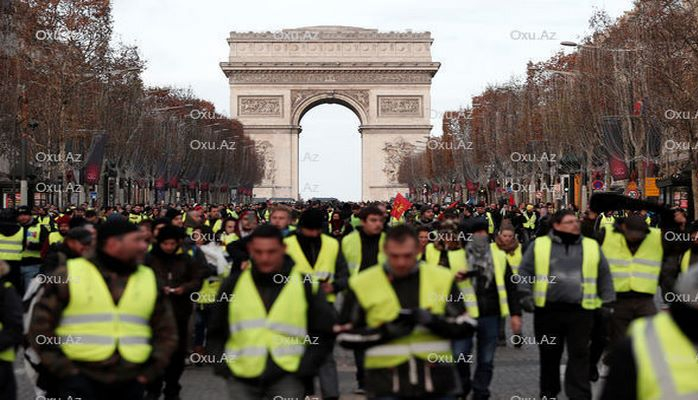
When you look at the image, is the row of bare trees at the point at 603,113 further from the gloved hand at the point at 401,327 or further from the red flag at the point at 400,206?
the gloved hand at the point at 401,327

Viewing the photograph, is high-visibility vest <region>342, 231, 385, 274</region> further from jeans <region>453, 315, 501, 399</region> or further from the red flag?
the red flag

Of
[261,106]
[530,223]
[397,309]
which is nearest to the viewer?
[397,309]

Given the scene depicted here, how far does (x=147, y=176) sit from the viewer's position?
73.2 meters

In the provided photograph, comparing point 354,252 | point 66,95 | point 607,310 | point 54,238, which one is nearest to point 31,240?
Result: point 54,238

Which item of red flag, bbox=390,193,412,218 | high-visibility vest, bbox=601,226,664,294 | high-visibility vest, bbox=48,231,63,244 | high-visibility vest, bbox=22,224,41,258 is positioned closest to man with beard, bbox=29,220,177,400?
high-visibility vest, bbox=601,226,664,294

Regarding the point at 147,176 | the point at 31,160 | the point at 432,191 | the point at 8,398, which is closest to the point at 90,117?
the point at 31,160

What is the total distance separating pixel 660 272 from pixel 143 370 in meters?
6.58

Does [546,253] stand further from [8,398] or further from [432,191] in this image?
[432,191]

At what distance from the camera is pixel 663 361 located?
4613 millimetres

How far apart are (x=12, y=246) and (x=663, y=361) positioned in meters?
16.2

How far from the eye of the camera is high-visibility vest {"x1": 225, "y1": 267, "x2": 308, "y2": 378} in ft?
24.4

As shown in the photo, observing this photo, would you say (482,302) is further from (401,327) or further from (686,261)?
(401,327)

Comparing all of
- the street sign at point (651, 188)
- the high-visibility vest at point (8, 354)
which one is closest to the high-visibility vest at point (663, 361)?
the high-visibility vest at point (8, 354)

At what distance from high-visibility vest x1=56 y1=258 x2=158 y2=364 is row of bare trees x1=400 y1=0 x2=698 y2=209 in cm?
2901
